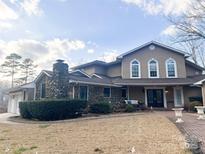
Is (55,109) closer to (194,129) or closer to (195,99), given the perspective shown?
(194,129)

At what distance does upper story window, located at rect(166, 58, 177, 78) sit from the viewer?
74.0 ft

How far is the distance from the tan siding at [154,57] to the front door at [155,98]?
1.82 metres

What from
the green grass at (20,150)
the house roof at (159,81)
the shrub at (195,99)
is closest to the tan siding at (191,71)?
the house roof at (159,81)

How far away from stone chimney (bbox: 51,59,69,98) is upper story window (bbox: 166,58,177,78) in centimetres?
1189

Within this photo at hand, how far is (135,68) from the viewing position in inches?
907

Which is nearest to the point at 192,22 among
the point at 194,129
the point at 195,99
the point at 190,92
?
the point at 190,92

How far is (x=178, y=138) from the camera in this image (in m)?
7.54

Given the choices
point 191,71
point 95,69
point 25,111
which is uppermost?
point 95,69

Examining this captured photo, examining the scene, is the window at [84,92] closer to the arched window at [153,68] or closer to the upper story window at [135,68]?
the upper story window at [135,68]

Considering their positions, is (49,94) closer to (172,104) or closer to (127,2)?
(127,2)

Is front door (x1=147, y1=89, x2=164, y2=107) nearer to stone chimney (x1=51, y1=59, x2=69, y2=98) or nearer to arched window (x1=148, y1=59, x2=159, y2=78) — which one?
arched window (x1=148, y1=59, x2=159, y2=78)

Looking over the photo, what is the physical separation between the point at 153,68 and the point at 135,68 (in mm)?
2060

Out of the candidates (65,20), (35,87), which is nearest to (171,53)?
(65,20)

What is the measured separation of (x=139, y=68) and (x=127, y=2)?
29.7 feet
